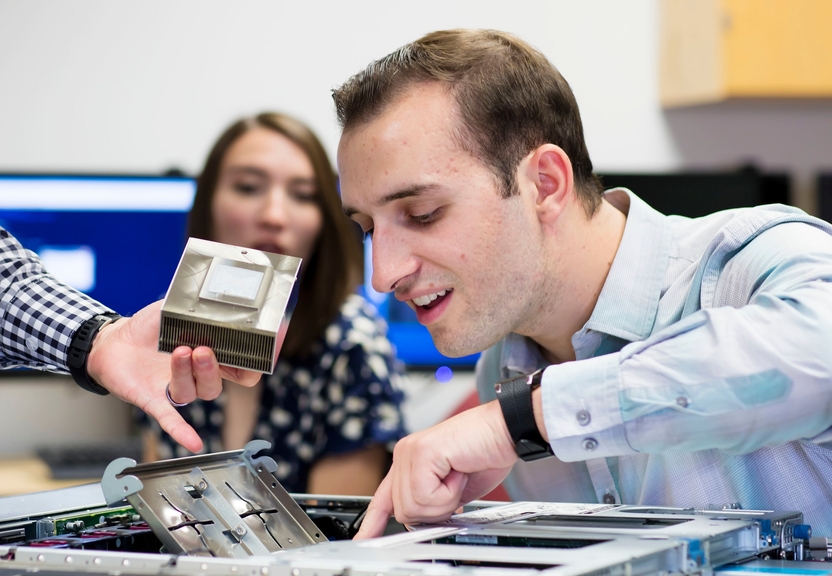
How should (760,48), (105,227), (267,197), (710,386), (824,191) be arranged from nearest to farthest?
(710,386) < (267,197) < (105,227) < (760,48) < (824,191)

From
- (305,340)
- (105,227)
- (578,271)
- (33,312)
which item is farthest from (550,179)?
(105,227)

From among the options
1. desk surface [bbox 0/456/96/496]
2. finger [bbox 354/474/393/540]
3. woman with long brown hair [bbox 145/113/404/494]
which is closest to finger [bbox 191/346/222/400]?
finger [bbox 354/474/393/540]

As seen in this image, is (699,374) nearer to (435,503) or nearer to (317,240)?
(435,503)

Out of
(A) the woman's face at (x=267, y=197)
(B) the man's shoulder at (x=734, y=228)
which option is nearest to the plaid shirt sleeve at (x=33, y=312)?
(B) the man's shoulder at (x=734, y=228)

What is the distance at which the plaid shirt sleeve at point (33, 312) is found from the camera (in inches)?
48.8

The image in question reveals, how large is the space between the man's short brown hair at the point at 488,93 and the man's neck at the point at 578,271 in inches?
1.6

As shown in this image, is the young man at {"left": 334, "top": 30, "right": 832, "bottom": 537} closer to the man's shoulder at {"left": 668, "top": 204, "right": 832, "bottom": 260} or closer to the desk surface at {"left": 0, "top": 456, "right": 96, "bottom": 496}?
the man's shoulder at {"left": 668, "top": 204, "right": 832, "bottom": 260}

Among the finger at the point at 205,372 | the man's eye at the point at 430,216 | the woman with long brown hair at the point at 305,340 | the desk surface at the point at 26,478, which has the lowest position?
the desk surface at the point at 26,478

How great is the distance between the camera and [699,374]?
0.83 m

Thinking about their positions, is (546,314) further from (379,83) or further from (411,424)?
(411,424)

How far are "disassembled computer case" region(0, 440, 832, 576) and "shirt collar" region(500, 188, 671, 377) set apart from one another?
0.31 metres

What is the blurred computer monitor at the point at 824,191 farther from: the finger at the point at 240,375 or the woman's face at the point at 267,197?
the finger at the point at 240,375

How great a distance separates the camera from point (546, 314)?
4.14ft

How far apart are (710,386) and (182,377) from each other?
52 cm
